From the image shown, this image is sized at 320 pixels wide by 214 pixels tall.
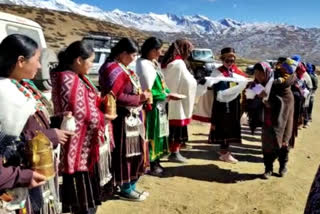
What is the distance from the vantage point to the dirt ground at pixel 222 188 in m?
4.45

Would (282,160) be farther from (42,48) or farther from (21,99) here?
(21,99)

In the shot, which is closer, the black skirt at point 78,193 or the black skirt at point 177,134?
the black skirt at point 78,193

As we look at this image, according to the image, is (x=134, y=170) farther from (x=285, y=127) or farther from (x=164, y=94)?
(x=285, y=127)

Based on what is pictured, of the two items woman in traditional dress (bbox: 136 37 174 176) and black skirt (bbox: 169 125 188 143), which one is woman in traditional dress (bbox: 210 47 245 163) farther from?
woman in traditional dress (bbox: 136 37 174 176)

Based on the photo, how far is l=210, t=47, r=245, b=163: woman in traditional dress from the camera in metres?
5.78

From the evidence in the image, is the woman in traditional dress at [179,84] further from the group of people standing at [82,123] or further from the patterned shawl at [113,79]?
the patterned shawl at [113,79]

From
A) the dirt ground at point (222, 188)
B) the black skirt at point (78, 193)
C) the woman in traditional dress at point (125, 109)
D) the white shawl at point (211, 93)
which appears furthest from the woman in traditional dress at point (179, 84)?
the black skirt at point (78, 193)

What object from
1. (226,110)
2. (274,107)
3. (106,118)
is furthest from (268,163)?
(106,118)

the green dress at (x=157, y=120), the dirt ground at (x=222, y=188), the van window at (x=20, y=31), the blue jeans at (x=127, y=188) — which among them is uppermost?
the van window at (x=20, y=31)

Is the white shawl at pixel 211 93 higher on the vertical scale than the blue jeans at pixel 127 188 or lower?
higher

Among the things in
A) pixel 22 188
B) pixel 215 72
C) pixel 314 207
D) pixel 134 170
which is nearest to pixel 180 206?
pixel 134 170

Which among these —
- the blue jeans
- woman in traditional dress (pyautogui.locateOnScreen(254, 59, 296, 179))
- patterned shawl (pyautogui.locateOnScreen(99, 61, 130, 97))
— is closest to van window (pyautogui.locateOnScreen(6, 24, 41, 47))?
patterned shawl (pyautogui.locateOnScreen(99, 61, 130, 97))

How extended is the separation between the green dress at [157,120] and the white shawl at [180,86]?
504 mm

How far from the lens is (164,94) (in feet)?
15.9
